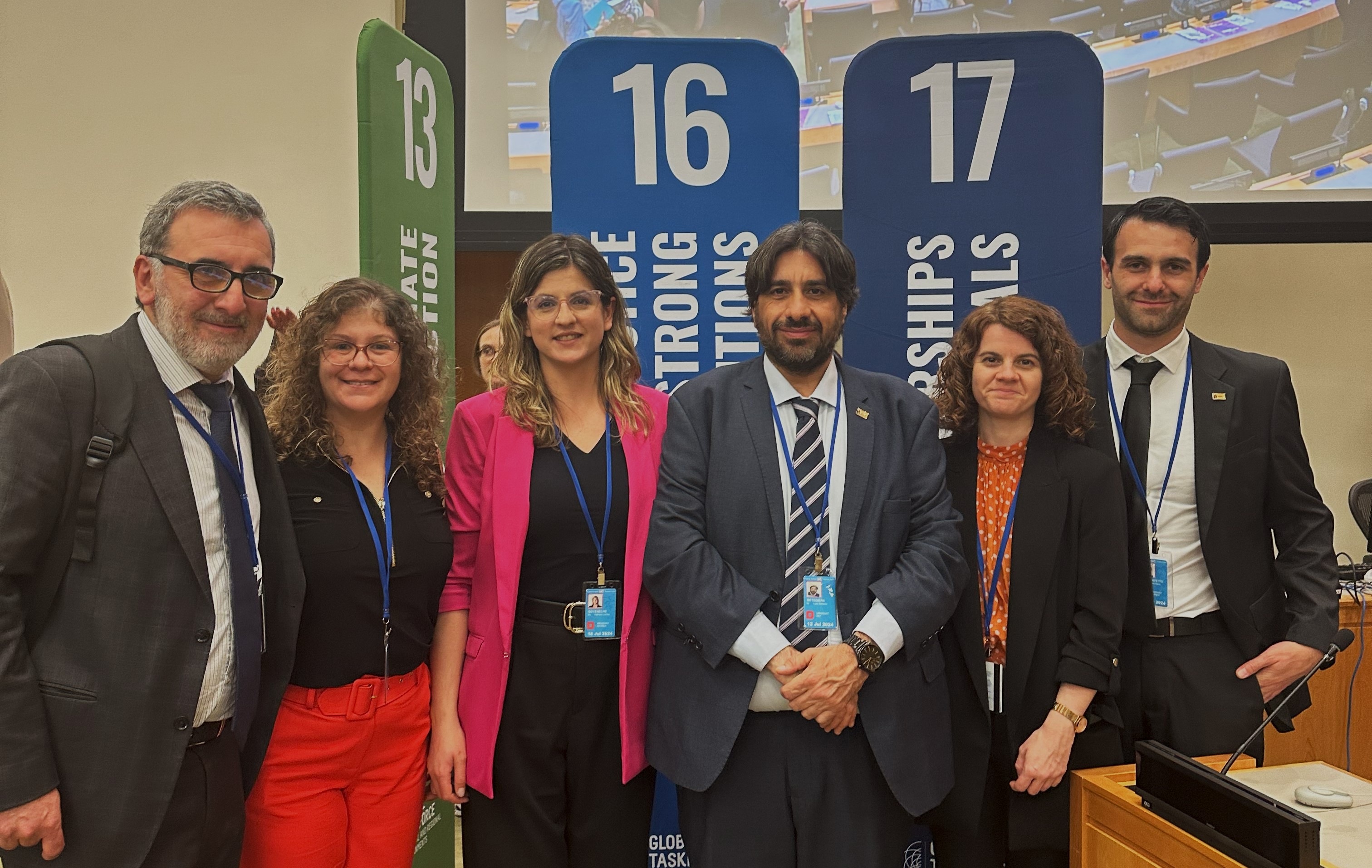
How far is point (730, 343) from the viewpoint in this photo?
9.74ft

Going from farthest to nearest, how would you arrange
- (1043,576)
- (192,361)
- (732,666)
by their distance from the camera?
(1043,576) → (732,666) → (192,361)

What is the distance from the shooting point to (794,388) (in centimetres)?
208

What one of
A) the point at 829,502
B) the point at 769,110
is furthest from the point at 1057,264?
the point at 829,502

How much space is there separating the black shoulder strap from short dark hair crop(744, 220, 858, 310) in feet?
4.15

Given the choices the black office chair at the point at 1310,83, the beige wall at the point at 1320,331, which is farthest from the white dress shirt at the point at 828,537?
the beige wall at the point at 1320,331

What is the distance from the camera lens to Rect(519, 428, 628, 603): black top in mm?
2045

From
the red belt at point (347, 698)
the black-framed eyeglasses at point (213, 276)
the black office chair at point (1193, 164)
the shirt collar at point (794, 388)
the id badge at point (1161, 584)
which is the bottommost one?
the red belt at point (347, 698)

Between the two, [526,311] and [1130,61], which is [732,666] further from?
[1130,61]

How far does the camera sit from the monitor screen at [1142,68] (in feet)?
14.9

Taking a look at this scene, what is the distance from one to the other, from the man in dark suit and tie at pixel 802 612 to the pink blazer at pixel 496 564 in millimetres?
69

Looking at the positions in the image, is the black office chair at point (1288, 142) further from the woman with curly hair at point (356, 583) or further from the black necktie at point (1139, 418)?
the woman with curly hair at point (356, 583)

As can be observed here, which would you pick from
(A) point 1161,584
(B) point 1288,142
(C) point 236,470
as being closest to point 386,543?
(C) point 236,470

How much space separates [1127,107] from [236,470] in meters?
4.49

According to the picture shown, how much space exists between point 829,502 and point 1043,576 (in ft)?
1.75
